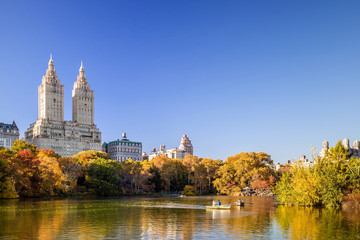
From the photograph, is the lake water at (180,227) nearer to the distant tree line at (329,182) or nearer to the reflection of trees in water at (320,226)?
the reflection of trees in water at (320,226)

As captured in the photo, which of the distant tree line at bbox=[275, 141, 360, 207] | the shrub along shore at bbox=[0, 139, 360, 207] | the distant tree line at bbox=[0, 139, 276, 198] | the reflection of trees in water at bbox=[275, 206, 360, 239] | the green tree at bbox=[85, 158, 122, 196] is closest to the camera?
the reflection of trees in water at bbox=[275, 206, 360, 239]

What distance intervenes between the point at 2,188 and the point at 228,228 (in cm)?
6222

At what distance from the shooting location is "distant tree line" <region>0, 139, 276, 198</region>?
3511 inches

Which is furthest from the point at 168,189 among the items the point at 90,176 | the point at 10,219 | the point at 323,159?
the point at 10,219

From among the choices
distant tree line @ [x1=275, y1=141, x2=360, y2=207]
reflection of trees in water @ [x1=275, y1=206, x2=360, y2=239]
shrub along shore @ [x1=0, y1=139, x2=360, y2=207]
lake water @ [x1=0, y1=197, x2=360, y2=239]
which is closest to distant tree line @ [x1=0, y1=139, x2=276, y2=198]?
shrub along shore @ [x1=0, y1=139, x2=360, y2=207]

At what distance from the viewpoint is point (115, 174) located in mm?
110438

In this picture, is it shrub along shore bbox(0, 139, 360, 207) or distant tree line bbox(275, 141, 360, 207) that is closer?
distant tree line bbox(275, 141, 360, 207)

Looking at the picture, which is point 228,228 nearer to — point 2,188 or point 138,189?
point 2,188

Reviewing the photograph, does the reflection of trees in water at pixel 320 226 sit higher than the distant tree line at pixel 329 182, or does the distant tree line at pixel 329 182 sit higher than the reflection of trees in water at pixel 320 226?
the distant tree line at pixel 329 182

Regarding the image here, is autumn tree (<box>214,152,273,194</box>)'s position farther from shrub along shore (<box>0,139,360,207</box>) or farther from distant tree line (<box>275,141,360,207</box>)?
distant tree line (<box>275,141,360,207</box>)

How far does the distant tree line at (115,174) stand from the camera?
8919 centimetres

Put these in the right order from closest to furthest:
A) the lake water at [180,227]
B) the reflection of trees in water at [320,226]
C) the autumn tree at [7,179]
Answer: the lake water at [180,227] < the reflection of trees in water at [320,226] < the autumn tree at [7,179]

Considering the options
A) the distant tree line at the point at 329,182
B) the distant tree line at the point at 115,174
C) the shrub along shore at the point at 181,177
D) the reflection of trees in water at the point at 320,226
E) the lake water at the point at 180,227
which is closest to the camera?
the lake water at the point at 180,227

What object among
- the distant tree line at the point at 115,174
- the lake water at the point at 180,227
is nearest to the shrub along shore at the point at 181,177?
the distant tree line at the point at 115,174
